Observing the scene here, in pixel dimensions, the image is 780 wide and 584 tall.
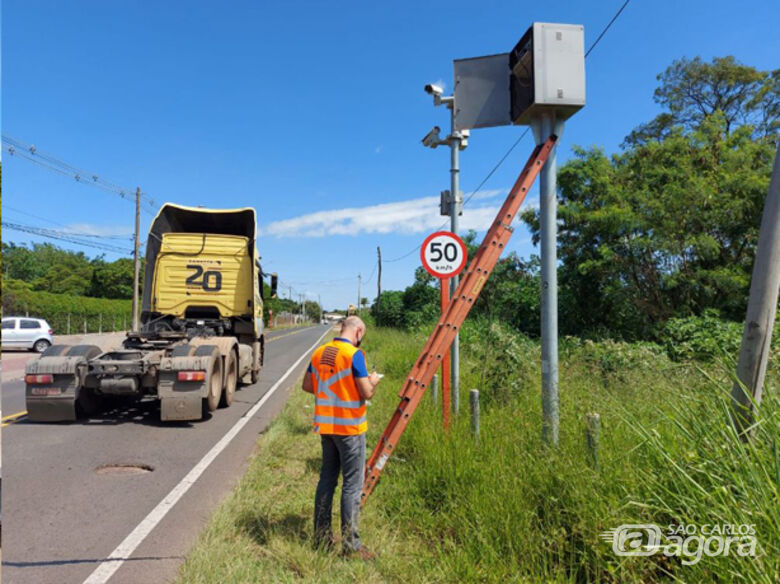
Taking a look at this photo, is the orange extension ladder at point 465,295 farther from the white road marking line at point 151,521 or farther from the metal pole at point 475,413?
the white road marking line at point 151,521

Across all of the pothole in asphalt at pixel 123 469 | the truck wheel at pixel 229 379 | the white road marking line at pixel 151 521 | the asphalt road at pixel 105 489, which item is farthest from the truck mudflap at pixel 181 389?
the pothole in asphalt at pixel 123 469

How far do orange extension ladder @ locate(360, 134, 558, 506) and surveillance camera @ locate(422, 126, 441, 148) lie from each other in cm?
337

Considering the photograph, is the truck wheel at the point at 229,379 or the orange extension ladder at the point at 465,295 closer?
the orange extension ladder at the point at 465,295

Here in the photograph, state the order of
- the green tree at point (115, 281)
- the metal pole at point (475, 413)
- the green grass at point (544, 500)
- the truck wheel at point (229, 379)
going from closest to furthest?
the green grass at point (544, 500)
the metal pole at point (475, 413)
the truck wheel at point (229, 379)
the green tree at point (115, 281)

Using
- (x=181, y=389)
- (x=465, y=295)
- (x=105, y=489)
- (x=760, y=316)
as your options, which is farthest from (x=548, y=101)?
(x=181, y=389)

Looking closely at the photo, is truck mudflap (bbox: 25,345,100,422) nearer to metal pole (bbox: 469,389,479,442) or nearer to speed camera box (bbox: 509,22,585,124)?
metal pole (bbox: 469,389,479,442)

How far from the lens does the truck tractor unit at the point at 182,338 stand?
787 centimetres

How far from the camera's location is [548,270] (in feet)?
14.8

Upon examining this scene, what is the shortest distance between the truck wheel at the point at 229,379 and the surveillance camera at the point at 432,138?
17.5ft

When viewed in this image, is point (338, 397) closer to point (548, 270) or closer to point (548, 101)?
point (548, 270)

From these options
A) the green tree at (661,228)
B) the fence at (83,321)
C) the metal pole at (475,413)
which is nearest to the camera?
the metal pole at (475,413)

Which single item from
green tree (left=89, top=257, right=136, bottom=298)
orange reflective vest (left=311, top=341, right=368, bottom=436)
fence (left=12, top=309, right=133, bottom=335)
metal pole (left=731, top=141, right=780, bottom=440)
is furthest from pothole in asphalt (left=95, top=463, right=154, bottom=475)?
green tree (left=89, top=257, right=136, bottom=298)

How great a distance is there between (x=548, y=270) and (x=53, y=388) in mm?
7514

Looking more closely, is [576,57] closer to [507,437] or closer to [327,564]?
[507,437]
